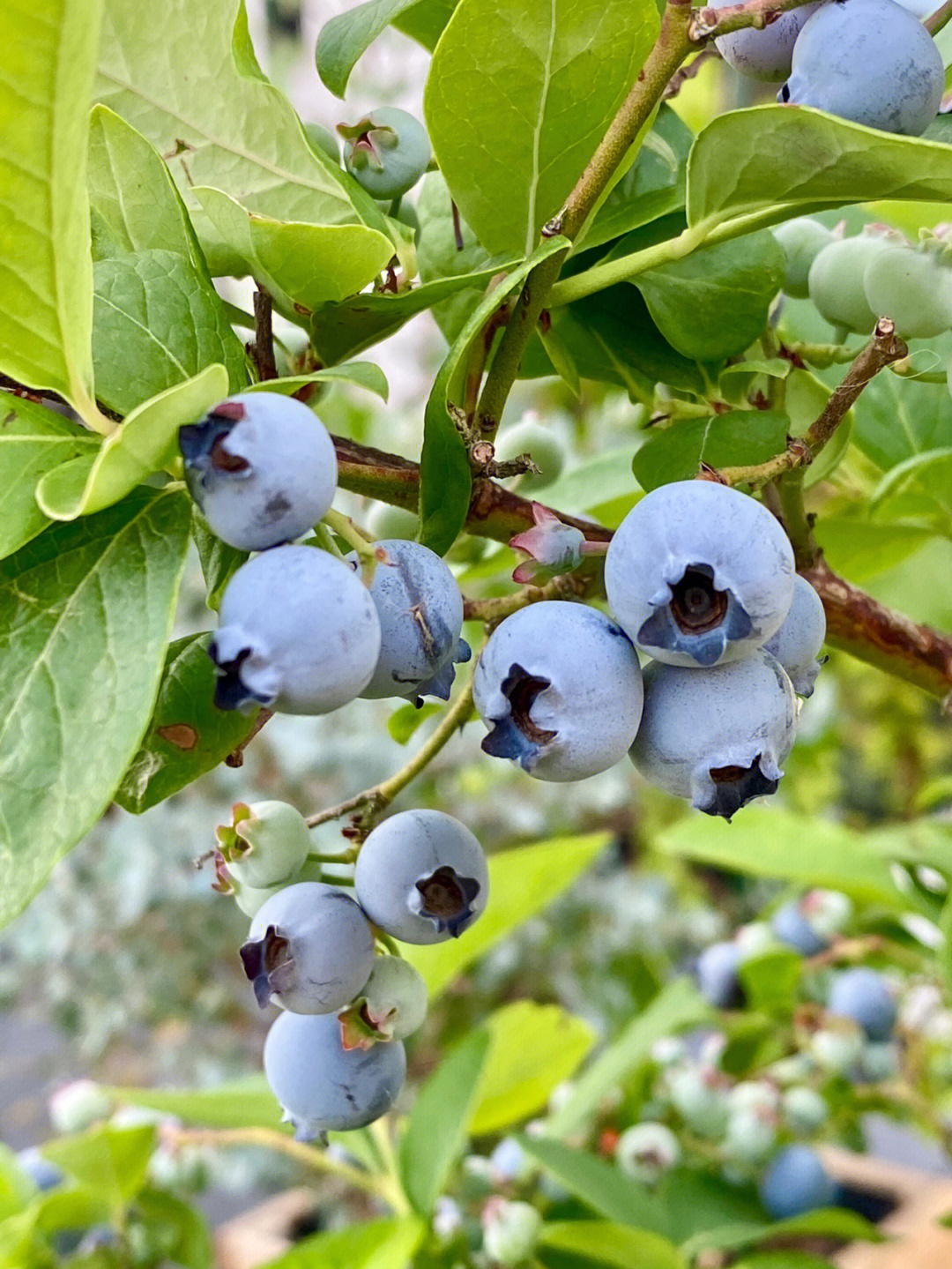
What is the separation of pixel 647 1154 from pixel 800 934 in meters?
0.24

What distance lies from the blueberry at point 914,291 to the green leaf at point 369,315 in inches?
4.4

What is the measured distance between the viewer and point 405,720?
0.47 metres

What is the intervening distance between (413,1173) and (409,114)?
0.54m

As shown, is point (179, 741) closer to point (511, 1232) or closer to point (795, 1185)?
point (511, 1232)

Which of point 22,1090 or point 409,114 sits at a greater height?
point 409,114

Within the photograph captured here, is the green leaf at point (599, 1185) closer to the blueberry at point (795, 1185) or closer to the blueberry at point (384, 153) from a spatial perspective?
the blueberry at point (795, 1185)

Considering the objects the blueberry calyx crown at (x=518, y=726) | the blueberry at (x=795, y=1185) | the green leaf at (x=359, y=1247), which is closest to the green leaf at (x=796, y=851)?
the blueberry at (x=795, y=1185)

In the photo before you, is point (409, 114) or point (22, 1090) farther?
point (22, 1090)

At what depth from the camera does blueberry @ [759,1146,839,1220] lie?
0.83 meters

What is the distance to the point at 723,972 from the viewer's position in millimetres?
963

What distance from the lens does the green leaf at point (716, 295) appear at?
0.39m

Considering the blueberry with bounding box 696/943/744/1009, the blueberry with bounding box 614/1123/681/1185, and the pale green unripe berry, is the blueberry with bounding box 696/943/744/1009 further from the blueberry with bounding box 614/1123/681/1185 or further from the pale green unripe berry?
the pale green unripe berry

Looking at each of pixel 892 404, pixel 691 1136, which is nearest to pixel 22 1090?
pixel 691 1136

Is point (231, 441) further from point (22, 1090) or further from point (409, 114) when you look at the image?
point (22, 1090)
